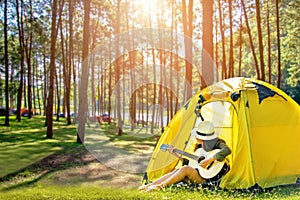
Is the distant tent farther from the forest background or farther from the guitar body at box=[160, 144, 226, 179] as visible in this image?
the forest background

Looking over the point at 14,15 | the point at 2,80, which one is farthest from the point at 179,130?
the point at 2,80

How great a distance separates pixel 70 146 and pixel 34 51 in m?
23.0

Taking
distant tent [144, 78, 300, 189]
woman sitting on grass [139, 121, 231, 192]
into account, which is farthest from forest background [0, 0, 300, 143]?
woman sitting on grass [139, 121, 231, 192]

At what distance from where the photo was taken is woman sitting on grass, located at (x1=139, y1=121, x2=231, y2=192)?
19.8 ft

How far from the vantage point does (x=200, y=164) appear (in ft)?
21.2

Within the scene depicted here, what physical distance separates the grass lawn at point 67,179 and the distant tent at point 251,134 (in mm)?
349

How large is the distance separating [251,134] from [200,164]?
112 centimetres

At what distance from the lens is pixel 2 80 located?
39562mm

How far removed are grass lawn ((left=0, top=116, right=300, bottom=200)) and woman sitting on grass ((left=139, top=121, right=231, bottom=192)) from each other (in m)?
0.26

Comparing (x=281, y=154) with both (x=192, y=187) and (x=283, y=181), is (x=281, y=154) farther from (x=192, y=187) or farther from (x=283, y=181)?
(x=192, y=187)

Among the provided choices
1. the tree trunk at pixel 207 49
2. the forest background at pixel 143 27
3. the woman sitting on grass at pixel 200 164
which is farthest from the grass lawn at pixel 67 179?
the forest background at pixel 143 27

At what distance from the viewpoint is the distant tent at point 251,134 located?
6.37 metres

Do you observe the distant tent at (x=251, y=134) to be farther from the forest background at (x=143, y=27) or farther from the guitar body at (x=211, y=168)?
the forest background at (x=143, y=27)

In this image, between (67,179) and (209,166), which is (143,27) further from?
(209,166)
